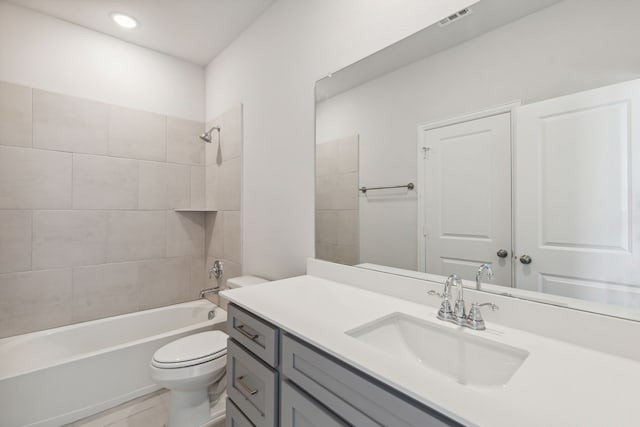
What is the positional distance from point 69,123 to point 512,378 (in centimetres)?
289

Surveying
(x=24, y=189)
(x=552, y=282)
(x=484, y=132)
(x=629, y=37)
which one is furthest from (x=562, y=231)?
(x=24, y=189)

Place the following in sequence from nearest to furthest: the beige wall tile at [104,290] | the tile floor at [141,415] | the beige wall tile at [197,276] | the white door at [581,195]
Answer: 1. the white door at [581,195]
2. the tile floor at [141,415]
3. the beige wall tile at [104,290]
4. the beige wall tile at [197,276]

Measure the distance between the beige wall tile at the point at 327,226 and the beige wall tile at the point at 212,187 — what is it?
1294 mm

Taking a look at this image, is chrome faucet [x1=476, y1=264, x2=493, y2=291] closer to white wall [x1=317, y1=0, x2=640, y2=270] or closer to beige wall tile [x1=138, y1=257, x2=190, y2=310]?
white wall [x1=317, y1=0, x2=640, y2=270]

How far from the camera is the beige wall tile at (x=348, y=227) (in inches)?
56.8

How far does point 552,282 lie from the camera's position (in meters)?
0.87

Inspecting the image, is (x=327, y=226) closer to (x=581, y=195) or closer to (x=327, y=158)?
(x=327, y=158)

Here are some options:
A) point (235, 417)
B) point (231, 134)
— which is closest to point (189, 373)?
point (235, 417)

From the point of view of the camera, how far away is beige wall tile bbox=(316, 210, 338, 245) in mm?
1528

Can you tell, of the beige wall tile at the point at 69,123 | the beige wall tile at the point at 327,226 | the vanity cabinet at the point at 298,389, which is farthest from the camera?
the beige wall tile at the point at 69,123

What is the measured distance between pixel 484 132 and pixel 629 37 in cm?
39

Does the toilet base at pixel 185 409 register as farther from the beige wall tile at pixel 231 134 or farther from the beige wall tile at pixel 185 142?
the beige wall tile at pixel 185 142

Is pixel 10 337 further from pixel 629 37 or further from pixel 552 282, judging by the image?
pixel 629 37

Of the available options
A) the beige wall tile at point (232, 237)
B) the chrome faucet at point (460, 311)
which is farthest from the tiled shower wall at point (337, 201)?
the beige wall tile at point (232, 237)
